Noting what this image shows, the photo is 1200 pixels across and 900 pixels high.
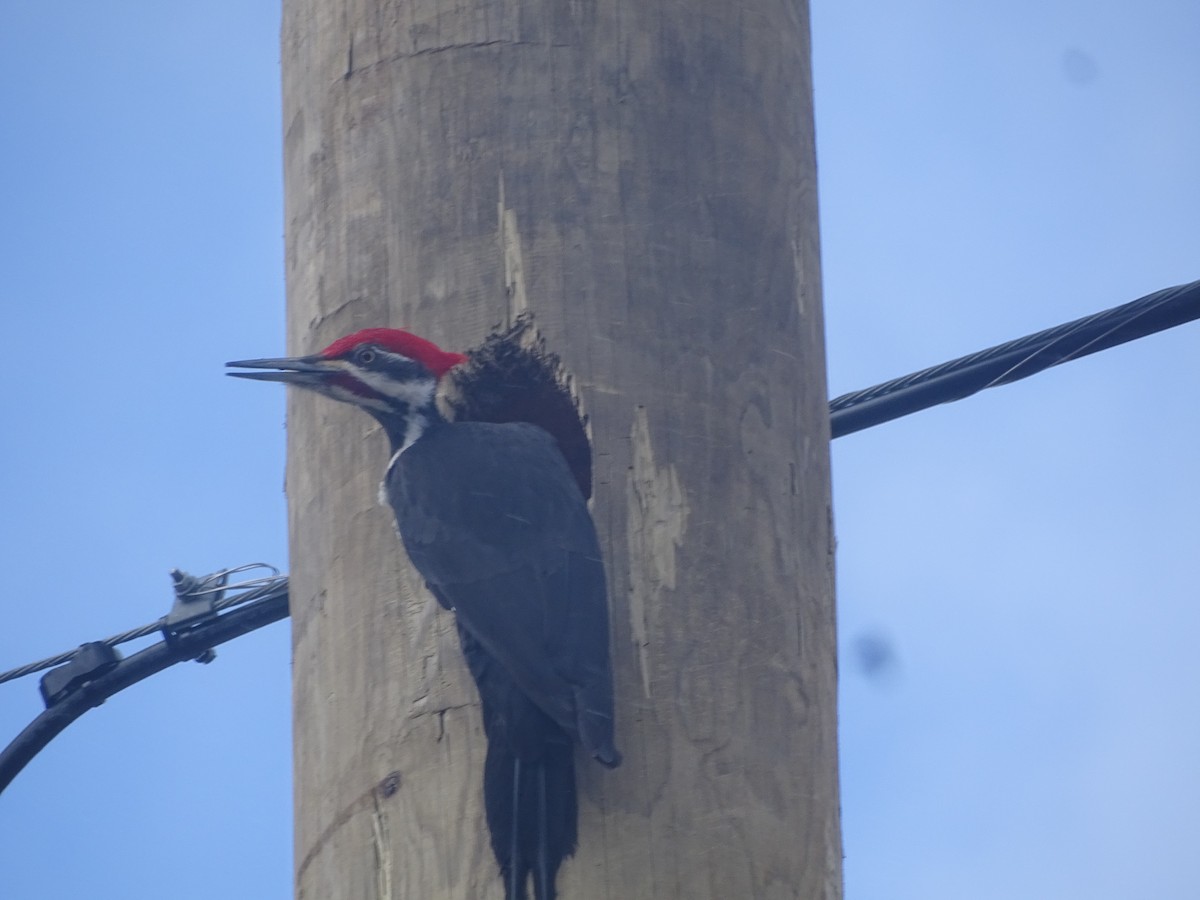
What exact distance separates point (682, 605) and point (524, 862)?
43cm

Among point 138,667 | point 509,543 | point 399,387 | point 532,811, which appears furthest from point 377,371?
point 138,667

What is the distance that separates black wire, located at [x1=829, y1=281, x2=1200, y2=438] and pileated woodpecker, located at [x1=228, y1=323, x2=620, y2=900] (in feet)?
3.93

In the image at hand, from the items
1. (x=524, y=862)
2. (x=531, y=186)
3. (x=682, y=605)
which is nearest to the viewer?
(x=524, y=862)

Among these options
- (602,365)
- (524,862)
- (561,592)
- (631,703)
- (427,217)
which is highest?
(427,217)

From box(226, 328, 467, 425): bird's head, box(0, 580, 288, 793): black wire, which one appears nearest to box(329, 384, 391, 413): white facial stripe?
box(226, 328, 467, 425): bird's head

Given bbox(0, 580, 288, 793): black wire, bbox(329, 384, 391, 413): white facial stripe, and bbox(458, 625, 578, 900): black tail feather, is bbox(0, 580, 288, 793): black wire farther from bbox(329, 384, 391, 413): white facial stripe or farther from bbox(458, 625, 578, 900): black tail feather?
bbox(458, 625, 578, 900): black tail feather

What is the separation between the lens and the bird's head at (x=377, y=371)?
2.80m

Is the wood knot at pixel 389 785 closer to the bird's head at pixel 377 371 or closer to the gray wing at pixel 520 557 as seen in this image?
the gray wing at pixel 520 557

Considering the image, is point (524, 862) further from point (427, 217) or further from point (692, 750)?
point (427, 217)

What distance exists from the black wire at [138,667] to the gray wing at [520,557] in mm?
1328

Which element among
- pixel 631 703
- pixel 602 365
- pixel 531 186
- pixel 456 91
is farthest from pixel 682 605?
pixel 456 91

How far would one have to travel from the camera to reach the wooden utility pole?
2510mm

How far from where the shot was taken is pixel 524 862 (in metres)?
2.42

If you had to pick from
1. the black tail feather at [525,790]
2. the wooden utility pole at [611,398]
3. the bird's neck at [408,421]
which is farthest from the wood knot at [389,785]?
the bird's neck at [408,421]
